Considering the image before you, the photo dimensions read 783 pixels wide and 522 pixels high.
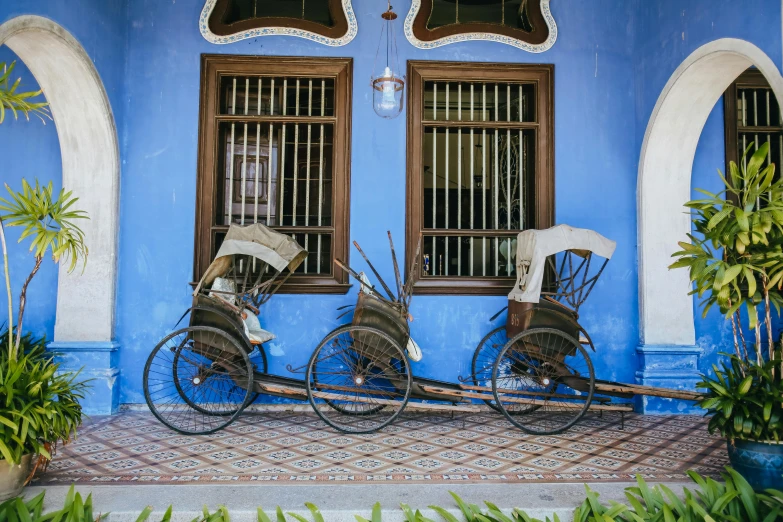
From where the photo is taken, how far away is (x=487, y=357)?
593 centimetres

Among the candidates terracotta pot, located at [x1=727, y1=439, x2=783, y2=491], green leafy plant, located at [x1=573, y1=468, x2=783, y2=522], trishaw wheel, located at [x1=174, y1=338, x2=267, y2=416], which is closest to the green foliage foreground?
green leafy plant, located at [x1=573, y1=468, x2=783, y2=522]

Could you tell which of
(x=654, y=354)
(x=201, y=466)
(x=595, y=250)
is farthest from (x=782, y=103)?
(x=201, y=466)

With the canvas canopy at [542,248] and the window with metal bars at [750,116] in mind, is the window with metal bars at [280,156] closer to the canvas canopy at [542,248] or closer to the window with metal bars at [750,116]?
the canvas canopy at [542,248]

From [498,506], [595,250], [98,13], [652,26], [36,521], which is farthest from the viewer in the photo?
[652,26]

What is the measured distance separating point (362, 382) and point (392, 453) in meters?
0.75

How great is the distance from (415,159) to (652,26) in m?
2.56

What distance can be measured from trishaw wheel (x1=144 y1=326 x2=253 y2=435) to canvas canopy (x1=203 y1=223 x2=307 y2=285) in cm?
55

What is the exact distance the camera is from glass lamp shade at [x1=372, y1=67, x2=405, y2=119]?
5270 mm

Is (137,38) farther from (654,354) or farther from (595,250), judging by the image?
(654,354)

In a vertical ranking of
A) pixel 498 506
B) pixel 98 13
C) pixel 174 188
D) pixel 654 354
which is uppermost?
pixel 98 13

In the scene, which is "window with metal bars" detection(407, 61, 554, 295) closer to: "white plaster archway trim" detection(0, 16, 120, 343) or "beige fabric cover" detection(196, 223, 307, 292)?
"beige fabric cover" detection(196, 223, 307, 292)

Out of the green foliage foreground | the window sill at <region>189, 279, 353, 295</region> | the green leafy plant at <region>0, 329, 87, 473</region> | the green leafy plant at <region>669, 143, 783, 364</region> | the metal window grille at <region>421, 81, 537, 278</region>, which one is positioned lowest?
the green foliage foreground

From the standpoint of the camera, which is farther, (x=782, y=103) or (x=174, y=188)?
(x=174, y=188)

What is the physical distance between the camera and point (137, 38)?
19.5ft
